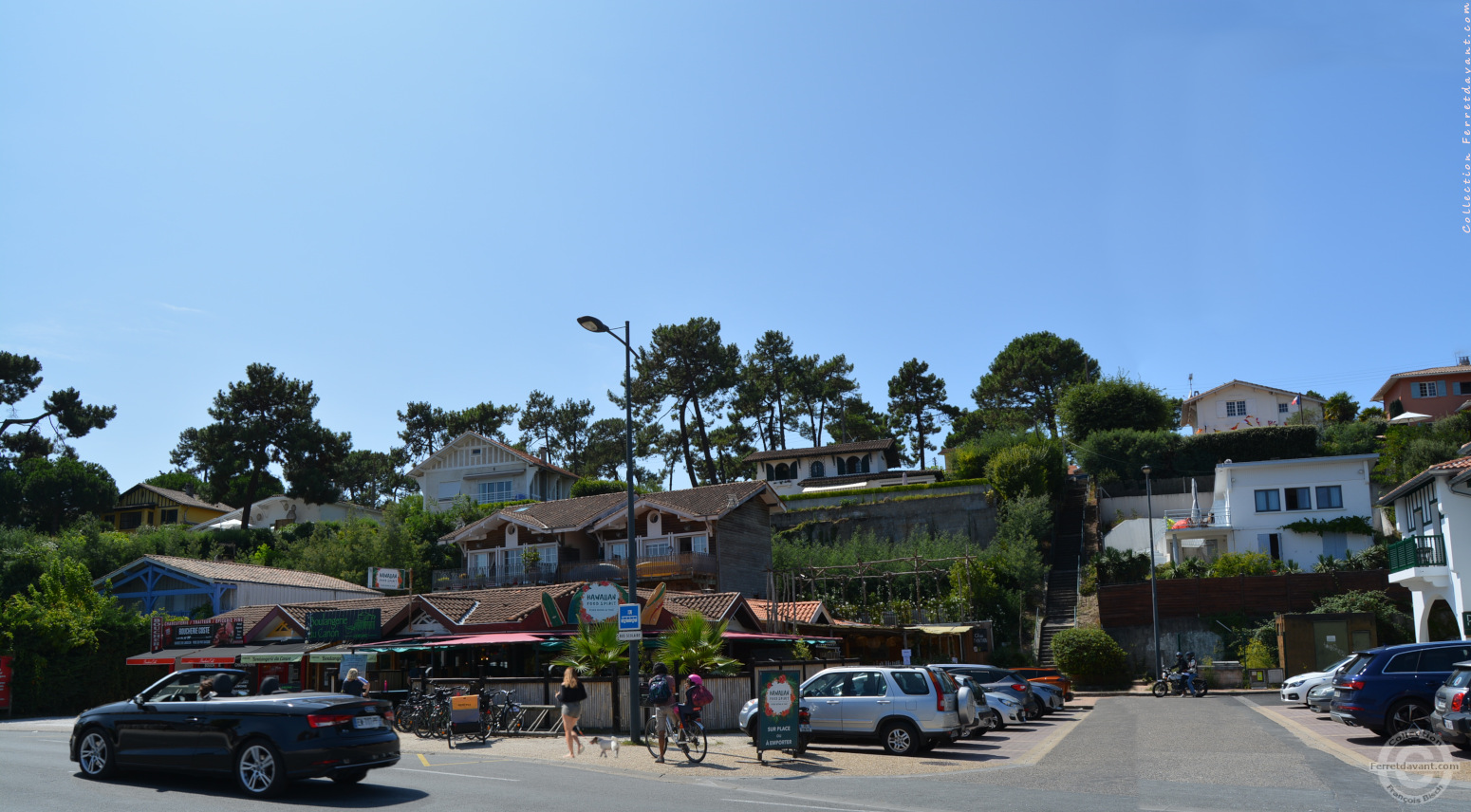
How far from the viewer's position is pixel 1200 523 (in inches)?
1874

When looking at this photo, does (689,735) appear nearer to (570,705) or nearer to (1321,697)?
(570,705)

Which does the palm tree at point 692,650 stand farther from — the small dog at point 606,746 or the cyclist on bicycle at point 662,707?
the cyclist on bicycle at point 662,707

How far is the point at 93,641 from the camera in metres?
34.4

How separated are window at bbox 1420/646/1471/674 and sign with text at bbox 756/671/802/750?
10.5 m

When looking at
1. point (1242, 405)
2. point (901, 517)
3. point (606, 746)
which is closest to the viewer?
point (606, 746)

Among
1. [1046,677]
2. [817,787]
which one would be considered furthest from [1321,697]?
[817,787]

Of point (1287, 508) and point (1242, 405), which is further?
point (1242, 405)

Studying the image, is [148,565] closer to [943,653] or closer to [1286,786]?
[943,653]

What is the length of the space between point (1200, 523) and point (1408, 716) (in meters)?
33.1

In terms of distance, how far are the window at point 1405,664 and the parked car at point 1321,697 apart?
577 centimetres

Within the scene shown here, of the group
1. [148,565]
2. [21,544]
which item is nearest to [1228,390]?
[148,565]

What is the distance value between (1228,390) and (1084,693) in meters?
41.7

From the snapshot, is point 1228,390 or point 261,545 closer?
point 261,545

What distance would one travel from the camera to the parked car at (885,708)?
1728cm
